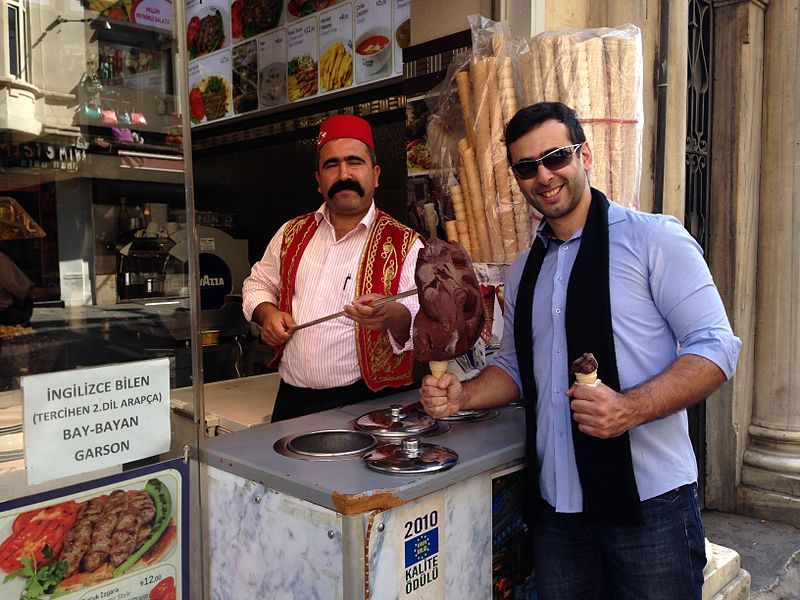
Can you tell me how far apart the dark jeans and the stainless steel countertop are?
300 mm

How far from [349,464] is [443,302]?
61 cm

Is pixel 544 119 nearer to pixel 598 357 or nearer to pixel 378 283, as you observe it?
pixel 598 357

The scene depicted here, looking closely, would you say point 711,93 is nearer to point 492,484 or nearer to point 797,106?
point 797,106

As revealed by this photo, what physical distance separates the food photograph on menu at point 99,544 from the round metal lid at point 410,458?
59 centimetres

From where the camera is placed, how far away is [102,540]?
1738 millimetres

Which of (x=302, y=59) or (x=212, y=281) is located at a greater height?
(x=302, y=59)

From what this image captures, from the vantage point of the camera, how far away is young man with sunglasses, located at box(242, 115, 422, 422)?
3.05 meters

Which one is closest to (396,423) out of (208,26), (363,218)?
(363,218)

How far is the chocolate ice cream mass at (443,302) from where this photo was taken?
224 centimetres

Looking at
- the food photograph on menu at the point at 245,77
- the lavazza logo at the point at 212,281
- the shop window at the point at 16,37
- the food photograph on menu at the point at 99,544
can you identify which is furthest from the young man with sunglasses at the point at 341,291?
the lavazza logo at the point at 212,281

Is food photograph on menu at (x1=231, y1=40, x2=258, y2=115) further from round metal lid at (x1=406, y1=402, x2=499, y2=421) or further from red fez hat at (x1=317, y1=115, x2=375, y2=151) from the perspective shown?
round metal lid at (x1=406, y1=402, x2=499, y2=421)

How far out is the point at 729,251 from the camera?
4961 millimetres

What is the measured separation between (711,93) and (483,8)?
2.37 meters

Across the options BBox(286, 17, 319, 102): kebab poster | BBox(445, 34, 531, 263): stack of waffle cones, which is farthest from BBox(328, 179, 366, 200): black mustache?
BBox(286, 17, 319, 102): kebab poster
